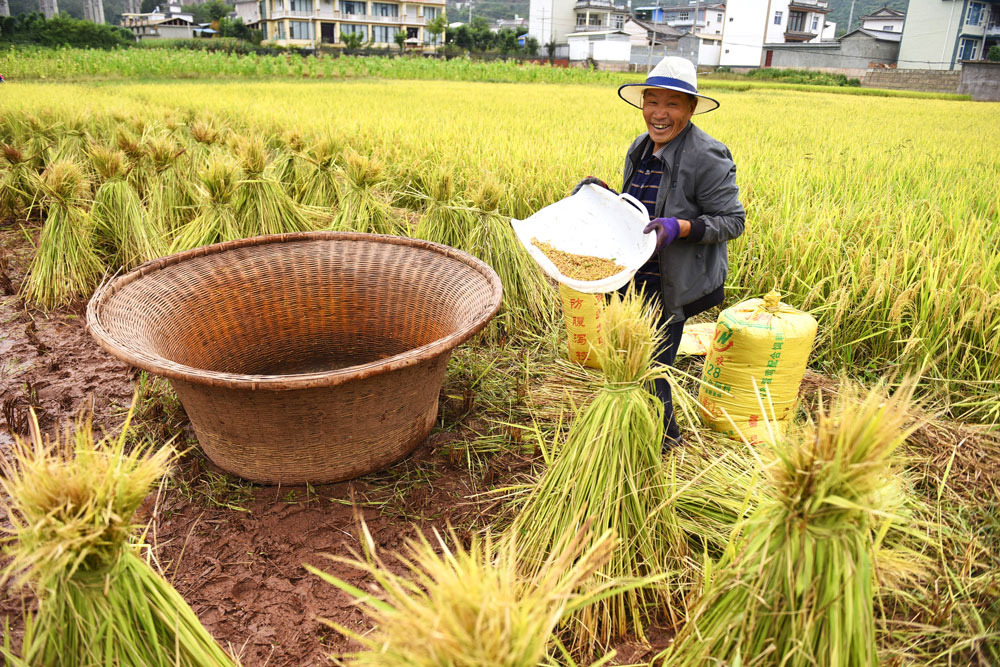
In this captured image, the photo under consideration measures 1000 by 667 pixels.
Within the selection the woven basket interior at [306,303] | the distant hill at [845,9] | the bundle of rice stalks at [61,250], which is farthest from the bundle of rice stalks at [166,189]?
the distant hill at [845,9]

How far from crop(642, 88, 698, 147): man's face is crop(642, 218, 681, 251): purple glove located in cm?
34

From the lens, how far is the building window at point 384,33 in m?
45.5

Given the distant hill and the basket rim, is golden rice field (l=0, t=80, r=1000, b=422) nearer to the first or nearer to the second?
the basket rim

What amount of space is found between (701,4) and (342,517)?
5884 centimetres

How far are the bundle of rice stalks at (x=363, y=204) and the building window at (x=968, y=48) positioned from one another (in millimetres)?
37476

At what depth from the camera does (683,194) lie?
197 cm

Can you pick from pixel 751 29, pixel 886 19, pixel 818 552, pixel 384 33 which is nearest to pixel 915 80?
pixel 751 29

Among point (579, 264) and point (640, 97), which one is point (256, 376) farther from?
point (640, 97)

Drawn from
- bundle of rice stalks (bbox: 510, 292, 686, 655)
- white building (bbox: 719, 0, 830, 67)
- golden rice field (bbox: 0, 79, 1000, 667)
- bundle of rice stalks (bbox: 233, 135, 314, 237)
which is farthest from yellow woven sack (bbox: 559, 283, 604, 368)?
white building (bbox: 719, 0, 830, 67)

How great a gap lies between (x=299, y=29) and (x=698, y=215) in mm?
48869

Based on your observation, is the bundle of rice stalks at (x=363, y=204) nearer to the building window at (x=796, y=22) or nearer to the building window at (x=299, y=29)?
the building window at (x=299, y=29)

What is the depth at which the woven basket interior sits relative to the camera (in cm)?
234

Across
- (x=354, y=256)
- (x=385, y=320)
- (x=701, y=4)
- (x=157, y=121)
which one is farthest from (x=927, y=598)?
(x=701, y=4)

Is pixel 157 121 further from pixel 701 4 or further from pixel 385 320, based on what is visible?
pixel 701 4
